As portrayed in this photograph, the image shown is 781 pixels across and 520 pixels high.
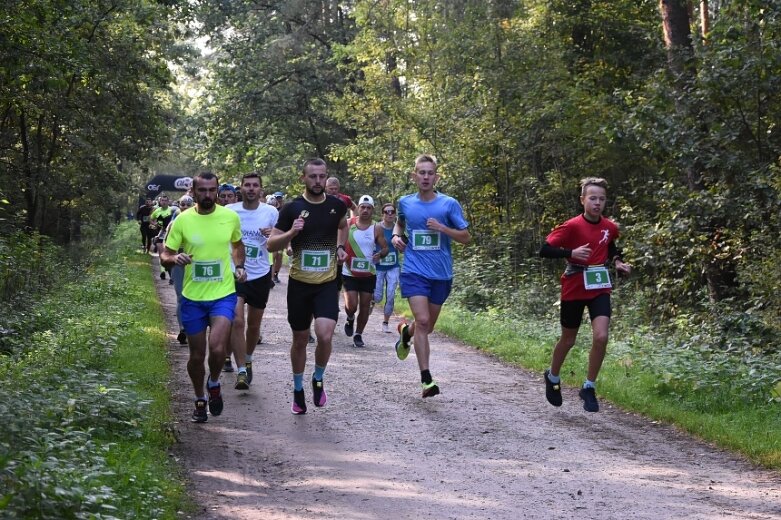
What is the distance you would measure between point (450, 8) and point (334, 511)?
838 inches

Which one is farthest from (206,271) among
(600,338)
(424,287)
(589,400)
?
(589,400)

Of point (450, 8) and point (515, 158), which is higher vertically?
point (450, 8)

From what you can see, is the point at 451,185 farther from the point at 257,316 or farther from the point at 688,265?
the point at 257,316

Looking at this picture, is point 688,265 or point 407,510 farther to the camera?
point 688,265

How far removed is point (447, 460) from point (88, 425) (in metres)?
2.66

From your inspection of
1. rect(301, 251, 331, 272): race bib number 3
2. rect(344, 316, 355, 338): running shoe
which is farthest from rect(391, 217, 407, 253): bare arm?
rect(344, 316, 355, 338): running shoe

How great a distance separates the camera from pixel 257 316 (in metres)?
10.7

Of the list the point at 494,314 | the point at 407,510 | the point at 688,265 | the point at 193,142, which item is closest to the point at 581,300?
the point at 407,510

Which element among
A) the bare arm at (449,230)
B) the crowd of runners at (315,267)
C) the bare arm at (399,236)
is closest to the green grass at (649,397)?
the crowd of runners at (315,267)

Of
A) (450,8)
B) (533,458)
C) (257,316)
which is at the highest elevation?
(450,8)

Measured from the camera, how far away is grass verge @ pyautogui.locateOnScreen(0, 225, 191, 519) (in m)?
4.82

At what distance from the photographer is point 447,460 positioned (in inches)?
285

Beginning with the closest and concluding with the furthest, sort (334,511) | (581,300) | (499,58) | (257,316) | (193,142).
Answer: (334,511) < (581,300) < (257,316) < (499,58) < (193,142)

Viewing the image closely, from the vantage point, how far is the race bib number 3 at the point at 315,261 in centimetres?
873
